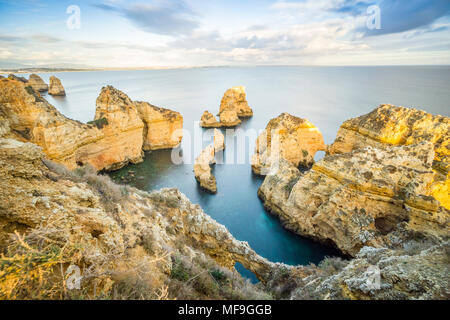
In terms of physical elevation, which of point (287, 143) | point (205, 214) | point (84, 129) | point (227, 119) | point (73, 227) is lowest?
point (205, 214)

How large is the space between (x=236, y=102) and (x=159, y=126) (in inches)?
1054

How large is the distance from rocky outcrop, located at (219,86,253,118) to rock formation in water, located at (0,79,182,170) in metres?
22.4

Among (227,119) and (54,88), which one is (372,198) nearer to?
(227,119)

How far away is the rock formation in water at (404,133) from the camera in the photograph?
41.4ft

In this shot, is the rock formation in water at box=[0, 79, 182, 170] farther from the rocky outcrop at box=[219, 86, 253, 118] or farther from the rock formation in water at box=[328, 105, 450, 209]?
the rocky outcrop at box=[219, 86, 253, 118]

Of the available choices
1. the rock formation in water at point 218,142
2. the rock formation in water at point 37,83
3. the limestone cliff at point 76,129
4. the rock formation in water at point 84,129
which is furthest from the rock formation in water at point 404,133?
the rock formation in water at point 37,83

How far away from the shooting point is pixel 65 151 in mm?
16797

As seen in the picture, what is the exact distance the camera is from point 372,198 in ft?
35.7

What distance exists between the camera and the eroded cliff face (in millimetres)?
2910

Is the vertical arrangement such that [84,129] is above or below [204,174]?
above

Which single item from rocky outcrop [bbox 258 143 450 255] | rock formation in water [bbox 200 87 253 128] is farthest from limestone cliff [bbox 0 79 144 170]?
rock formation in water [bbox 200 87 253 128]

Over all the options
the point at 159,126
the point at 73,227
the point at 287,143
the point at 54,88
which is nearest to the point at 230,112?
the point at 159,126
